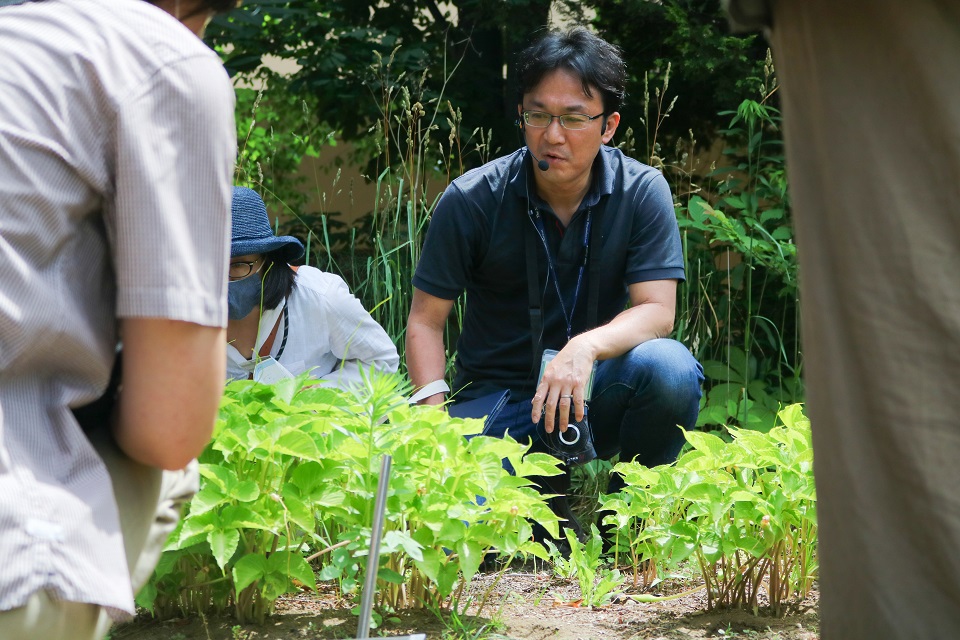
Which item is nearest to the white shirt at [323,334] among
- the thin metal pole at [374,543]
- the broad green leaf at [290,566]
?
the broad green leaf at [290,566]

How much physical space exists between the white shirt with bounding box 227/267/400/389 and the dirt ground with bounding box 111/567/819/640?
902 millimetres

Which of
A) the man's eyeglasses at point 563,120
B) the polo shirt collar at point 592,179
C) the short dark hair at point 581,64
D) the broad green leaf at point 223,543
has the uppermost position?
the short dark hair at point 581,64

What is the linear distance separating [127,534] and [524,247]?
2.26 m

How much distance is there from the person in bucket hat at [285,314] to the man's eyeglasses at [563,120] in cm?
77

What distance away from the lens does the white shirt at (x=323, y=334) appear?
10.2 ft

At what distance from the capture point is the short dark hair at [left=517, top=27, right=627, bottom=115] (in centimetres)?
324

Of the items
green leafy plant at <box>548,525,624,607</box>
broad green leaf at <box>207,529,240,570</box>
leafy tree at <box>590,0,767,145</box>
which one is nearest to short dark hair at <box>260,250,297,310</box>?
green leafy plant at <box>548,525,624,607</box>

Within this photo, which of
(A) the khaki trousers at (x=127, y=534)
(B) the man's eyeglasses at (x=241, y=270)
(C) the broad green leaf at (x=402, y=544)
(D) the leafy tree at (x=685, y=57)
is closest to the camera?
(A) the khaki trousers at (x=127, y=534)

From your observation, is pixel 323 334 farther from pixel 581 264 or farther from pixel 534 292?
pixel 581 264

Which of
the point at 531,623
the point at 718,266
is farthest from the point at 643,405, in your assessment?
the point at 718,266

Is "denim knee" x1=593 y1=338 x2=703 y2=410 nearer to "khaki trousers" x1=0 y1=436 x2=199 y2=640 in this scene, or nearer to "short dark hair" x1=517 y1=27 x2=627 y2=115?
"short dark hair" x1=517 y1=27 x2=627 y2=115

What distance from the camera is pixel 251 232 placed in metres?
2.96

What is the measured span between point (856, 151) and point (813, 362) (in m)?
0.25

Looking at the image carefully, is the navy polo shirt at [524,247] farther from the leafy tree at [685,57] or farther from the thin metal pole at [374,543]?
the thin metal pole at [374,543]
